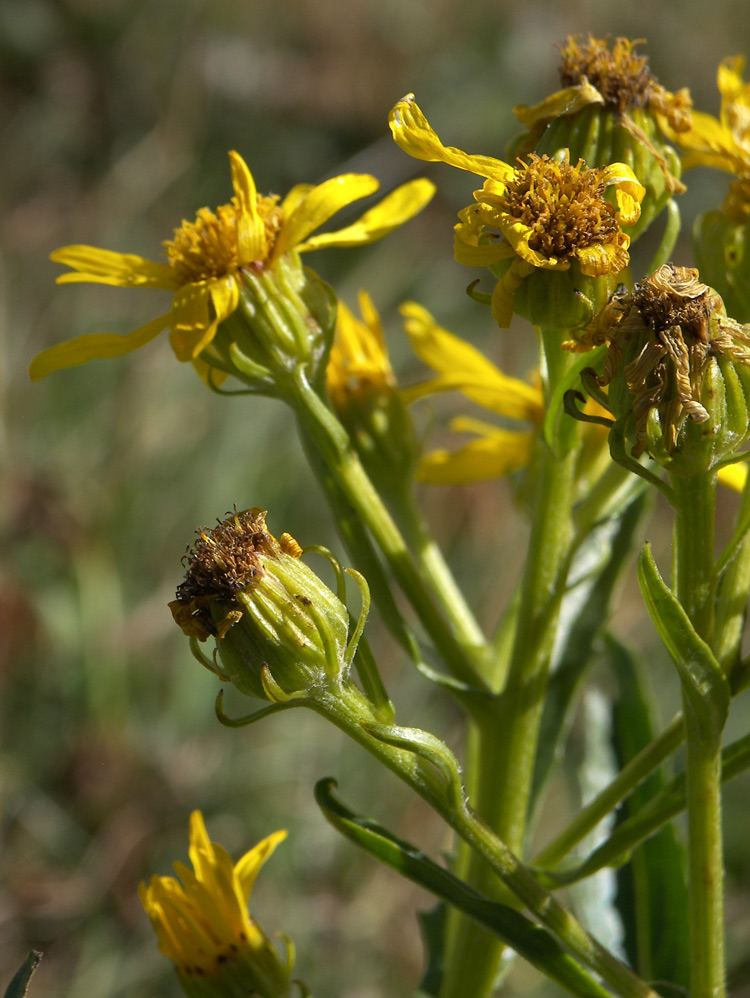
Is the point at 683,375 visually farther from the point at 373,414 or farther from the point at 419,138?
the point at 373,414

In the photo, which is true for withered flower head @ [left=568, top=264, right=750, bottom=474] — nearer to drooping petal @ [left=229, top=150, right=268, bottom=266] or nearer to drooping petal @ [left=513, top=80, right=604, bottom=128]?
drooping petal @ [left=513, top=80, right=604, bottom=128]

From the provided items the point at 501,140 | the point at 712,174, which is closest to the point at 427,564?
the point at 501,140

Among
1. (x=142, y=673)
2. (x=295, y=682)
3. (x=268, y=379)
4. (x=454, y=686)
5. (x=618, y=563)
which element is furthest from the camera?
(x=142, y=673)

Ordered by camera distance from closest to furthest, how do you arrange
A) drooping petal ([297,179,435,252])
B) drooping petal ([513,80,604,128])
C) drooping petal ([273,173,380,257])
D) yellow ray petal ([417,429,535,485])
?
drooping petal ([513,80,604,128]) → drooping petal ([273,173,380,257]) → drooping petal ([297,179,435,252]) → yellow ray petal ([417,429,535,485])

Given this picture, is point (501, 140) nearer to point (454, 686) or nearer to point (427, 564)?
point (427, 564)

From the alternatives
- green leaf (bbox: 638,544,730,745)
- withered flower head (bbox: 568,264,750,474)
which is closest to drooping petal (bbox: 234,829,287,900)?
green leaf (bbox: 638,544,730,745)

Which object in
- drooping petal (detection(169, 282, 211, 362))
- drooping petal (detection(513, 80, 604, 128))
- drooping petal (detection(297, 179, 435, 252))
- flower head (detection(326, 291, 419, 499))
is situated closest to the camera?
drooping petal (detection(513, 80, 604, 128))
